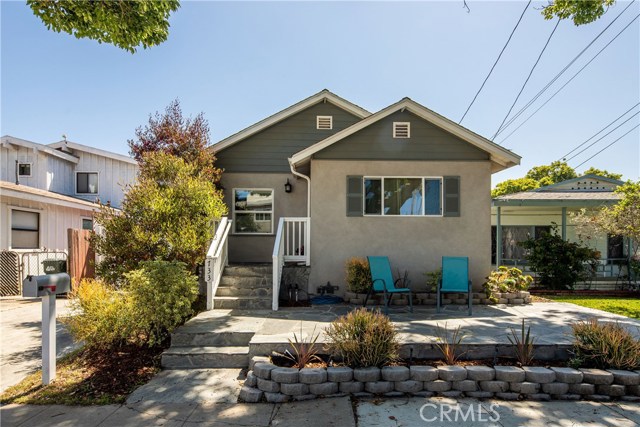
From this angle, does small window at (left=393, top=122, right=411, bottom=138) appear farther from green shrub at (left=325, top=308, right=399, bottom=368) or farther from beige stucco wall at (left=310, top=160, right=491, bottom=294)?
green shrub at (left=325, top=308, right=399, bottom=368)

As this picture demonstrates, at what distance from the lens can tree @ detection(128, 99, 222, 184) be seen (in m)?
9.44

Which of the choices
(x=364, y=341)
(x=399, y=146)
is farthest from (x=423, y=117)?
(x=364, y=341)

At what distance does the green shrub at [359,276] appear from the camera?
24.9ft

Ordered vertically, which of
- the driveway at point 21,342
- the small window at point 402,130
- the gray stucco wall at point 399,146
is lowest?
the driveway at point 21,342

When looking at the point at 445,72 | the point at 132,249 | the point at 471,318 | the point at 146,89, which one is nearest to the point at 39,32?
the point at 146,89

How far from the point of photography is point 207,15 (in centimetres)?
845

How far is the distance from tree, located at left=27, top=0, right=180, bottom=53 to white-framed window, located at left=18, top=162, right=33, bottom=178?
552 inches

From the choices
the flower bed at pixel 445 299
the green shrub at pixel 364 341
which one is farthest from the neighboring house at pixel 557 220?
the green shrub at pixel 364 341

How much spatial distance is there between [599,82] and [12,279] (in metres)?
21.5

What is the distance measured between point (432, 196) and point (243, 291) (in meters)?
4.80

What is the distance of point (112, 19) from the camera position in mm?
5043

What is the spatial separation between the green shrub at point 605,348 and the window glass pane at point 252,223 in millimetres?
7697

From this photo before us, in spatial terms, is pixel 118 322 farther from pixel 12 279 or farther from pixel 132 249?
pixel 12 279

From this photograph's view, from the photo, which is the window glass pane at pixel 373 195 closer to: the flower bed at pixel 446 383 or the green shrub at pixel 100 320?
the flower bed at pixel 446 383
